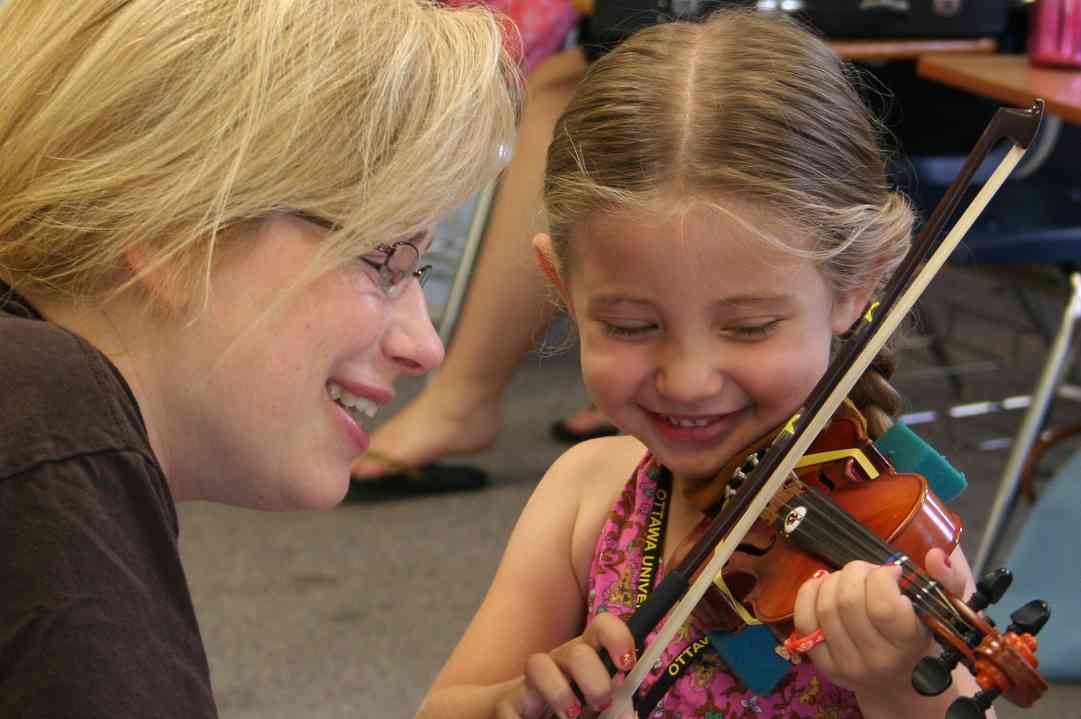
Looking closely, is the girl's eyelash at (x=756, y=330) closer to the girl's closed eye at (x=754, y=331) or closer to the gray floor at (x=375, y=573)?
the girl's closed eye at (x=754, y=331)

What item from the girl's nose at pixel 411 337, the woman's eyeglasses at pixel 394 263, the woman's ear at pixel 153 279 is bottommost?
the girl's nose at pixel 411 337

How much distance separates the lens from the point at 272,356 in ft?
2.84

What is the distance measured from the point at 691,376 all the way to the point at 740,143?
0.17 m

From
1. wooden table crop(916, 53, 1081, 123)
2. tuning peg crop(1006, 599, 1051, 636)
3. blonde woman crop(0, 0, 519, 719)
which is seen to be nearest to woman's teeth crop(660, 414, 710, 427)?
blonde woman crop(0, 0, 519, 719)

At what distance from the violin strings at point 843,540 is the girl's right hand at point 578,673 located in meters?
0.14

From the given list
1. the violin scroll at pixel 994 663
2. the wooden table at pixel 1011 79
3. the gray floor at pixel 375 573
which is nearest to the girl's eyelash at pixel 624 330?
the violin scroll at pixel 994 663

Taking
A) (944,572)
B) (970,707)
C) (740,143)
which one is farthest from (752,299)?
(970,707)

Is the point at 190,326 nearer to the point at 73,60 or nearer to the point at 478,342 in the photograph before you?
the point at 73,60

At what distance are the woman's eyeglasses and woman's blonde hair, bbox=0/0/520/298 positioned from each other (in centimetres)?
2

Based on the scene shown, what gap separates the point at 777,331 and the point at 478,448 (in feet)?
5.23

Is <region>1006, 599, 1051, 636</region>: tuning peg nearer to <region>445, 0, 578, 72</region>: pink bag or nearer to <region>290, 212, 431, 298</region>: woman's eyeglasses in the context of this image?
<region>290, 212, 431, 298</region>: woman's eyeglasses

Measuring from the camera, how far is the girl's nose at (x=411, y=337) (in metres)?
0.92

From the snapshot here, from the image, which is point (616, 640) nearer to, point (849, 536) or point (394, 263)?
point (849, 536)

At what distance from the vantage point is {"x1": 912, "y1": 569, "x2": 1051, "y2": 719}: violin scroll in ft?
2.48
